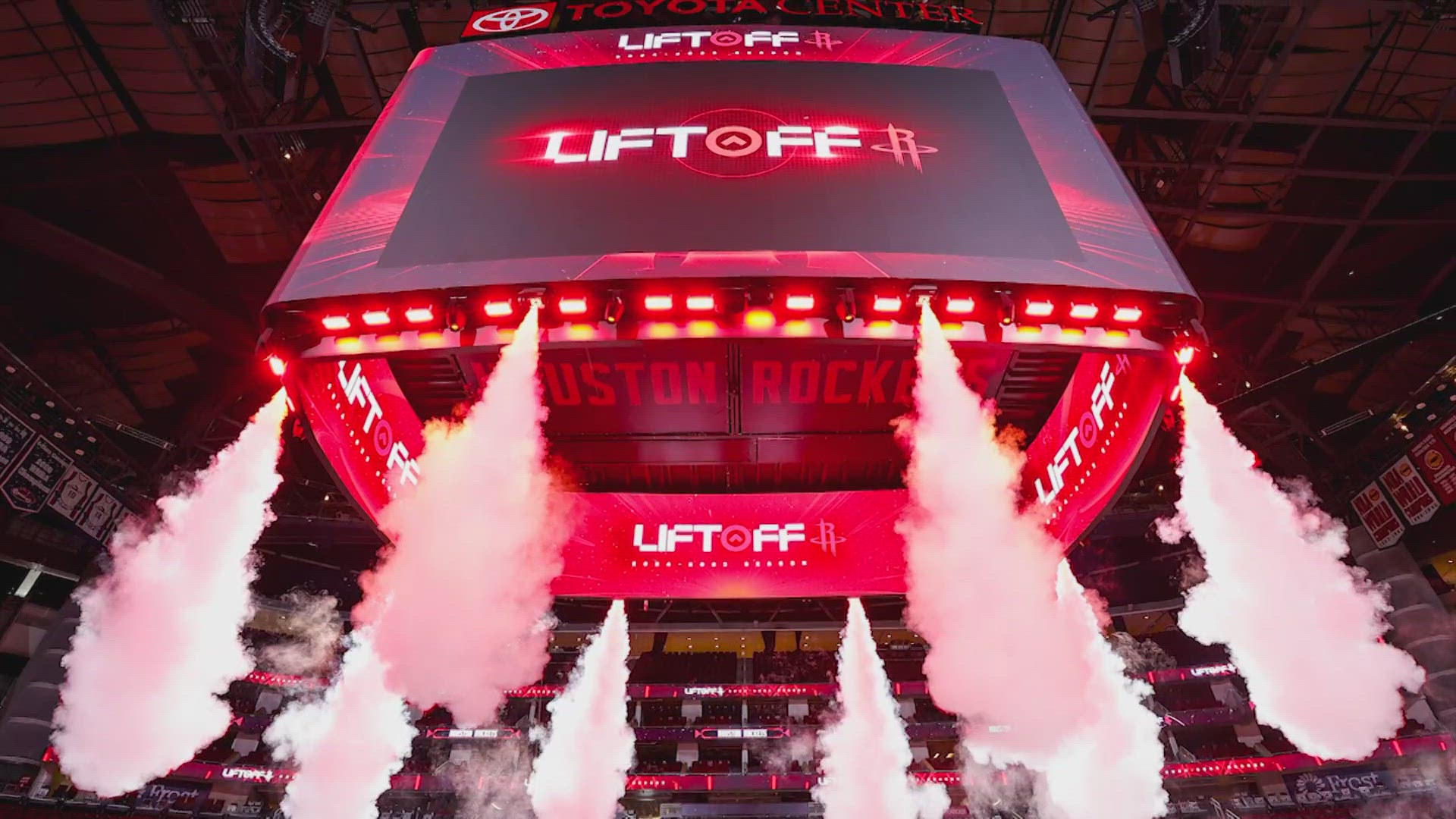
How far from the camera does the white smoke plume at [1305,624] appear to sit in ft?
39.6

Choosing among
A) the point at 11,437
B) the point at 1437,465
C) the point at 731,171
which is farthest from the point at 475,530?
the point at 1437,465

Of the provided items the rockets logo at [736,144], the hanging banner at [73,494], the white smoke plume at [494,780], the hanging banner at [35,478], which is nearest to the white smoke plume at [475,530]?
the rockets logo at [736,144]

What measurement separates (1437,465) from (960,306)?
13.1 metres

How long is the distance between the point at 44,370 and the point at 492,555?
14.0 metres

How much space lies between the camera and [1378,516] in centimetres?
1355

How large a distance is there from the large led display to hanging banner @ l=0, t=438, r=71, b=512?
41.3ft

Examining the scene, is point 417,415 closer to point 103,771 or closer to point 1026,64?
point 1026,64

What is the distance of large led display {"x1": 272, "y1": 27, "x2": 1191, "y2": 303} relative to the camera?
14.0 feet

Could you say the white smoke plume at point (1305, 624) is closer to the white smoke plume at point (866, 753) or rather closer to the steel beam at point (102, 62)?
the white smoke plume at point (866, 753)

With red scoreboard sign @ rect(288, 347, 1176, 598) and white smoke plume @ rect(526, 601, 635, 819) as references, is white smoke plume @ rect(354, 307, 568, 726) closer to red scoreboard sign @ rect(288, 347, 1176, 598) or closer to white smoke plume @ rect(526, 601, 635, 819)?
red scoreboard sign @ rect(288, 347, 1176, 598)

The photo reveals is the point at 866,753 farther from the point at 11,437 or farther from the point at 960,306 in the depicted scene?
the point at 11,437

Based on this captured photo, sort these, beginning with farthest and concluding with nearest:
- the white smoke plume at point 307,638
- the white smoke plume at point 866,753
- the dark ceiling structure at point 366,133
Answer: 1. the white smoke plume at point 307,638
2. the white smoke plume at point 866,753
3. the dark ceiling structure at point 366,133

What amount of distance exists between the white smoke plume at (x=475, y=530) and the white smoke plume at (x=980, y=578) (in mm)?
3137

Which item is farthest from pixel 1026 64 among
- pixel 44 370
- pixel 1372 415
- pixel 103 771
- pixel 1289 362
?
pixel 103 771
